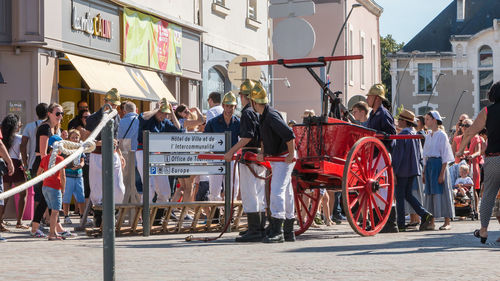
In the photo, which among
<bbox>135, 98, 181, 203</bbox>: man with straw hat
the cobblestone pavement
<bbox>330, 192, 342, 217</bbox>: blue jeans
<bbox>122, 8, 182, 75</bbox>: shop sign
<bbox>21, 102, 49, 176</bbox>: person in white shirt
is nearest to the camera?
the cobblestone pavement

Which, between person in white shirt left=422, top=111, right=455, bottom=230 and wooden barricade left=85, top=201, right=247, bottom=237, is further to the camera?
person in white shirt left=422, top=111, right=455, bottom=230

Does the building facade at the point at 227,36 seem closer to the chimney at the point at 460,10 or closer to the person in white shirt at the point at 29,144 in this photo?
the person in white shirt at the point at 29,144

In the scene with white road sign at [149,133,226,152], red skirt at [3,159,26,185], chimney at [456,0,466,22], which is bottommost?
red skirt at [3,159,26,185]

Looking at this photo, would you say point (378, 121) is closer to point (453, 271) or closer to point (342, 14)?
point (453, 271)

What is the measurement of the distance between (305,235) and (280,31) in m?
3.92

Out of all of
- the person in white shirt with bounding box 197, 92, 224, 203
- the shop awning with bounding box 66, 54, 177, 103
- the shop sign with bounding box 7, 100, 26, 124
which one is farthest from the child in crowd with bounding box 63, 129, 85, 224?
the shop awning with bounding box 66, 54, 177, 103

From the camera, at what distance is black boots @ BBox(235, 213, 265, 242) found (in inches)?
446

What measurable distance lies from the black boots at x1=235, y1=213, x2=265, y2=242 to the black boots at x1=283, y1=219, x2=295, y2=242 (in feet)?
→ 1.09

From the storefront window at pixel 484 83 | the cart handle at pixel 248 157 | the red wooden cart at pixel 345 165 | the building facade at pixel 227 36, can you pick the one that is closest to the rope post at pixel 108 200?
the cart handle at pixel 248 157

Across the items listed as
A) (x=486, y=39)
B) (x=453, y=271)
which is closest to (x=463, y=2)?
(x=486, y=39)

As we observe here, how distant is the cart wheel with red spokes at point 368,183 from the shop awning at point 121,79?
310 inches

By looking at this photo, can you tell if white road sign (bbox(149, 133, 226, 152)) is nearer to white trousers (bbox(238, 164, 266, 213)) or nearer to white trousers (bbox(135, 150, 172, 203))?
white trousers (bbox(135, 150, 172, 203))

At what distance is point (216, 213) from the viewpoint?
45.1 ft

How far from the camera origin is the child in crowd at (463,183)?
1752 centimetres
